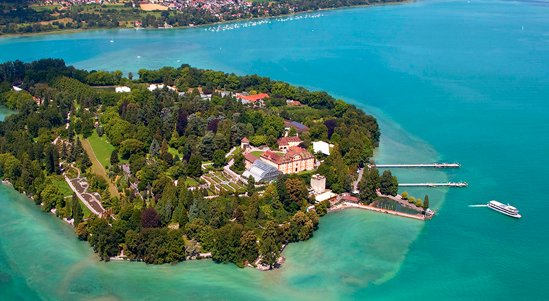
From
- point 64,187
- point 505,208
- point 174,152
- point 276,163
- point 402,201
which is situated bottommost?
point 64,187

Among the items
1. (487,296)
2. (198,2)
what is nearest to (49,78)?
(487,296)

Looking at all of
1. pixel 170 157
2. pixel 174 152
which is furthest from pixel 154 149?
pixel 170 157

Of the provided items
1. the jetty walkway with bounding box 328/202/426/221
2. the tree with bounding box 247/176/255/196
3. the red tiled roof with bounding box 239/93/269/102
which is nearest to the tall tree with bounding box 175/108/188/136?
the red tiled roof with bounding box 239/93/269/102

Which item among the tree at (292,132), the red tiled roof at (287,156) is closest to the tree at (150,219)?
the red tiled roof at (287,156)

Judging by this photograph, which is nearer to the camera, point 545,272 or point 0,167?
point 545,272

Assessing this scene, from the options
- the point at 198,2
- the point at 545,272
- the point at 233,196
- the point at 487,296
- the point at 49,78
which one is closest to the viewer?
the point at 487,296

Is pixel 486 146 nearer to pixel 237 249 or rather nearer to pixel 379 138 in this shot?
pixel 379 138

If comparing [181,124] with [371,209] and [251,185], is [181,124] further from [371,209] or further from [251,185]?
[371,209]
